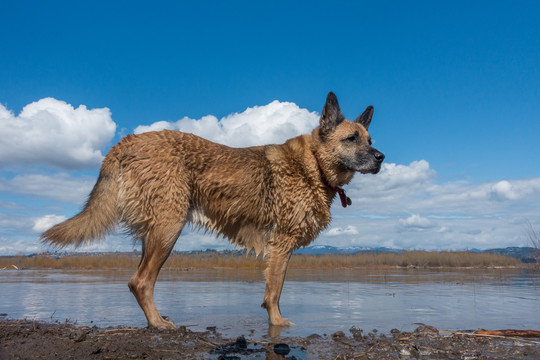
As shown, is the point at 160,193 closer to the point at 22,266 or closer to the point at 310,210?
the point at 310,210

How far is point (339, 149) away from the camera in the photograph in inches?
271

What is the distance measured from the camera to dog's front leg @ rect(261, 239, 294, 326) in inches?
239

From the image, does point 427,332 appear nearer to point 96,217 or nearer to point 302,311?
point 302,311

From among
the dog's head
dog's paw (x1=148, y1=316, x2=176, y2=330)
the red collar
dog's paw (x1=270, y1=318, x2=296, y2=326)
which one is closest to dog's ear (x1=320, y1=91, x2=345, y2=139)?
the dog's head

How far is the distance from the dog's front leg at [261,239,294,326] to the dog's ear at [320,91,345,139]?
207cm

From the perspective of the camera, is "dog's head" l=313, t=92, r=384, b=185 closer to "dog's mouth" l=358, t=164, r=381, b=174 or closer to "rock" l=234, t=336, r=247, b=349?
"dog's mouth" l=358, t=164, r=381, b=174

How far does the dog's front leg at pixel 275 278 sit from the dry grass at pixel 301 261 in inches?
983

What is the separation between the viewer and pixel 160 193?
18.6 ft

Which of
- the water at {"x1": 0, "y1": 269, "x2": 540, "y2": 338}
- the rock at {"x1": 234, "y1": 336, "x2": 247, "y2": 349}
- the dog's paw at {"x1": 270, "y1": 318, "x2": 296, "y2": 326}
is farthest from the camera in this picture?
the water at {"x1": 0, "y1": 269, "x2": 540, "y2": 338}

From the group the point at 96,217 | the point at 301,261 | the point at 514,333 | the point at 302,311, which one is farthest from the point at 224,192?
the point at 301,261

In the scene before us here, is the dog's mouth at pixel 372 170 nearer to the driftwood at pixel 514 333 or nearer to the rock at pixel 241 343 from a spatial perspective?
the driftwood at pixel 514 333

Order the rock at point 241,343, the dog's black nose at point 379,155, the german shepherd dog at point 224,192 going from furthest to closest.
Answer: the dog's black nose at point 379,155 → the german shepherd dog at point 224,192 → the rock at point 241,343

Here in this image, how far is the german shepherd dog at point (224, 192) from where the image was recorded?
222 inches

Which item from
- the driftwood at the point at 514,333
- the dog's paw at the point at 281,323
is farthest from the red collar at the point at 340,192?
the driftwood at the point at 514,333
